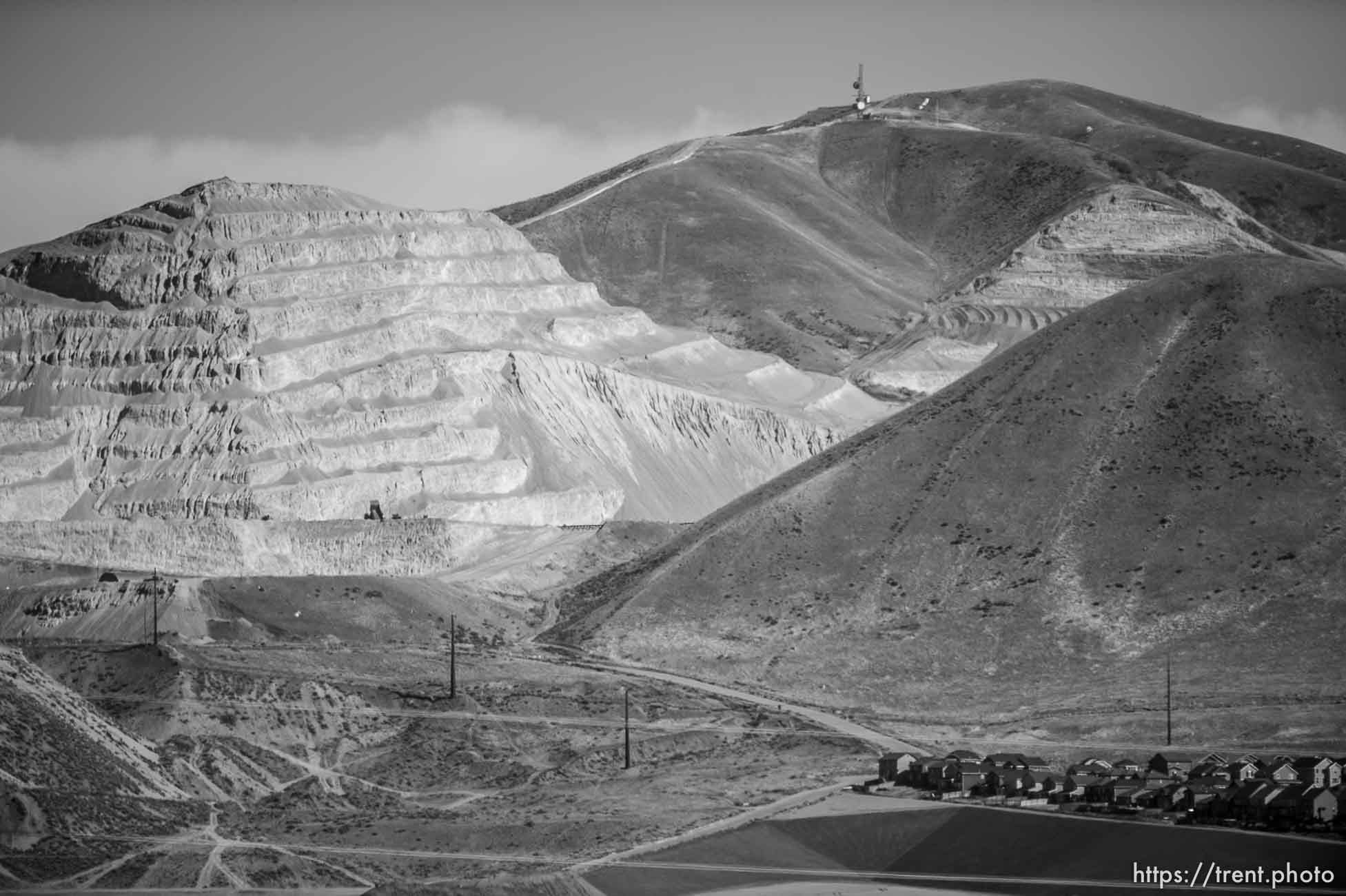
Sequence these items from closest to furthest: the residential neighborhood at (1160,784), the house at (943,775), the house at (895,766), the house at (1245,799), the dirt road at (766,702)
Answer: the residential neighborhood at (1160,784) → the house at (1245,799) → the house at (943,775) → the house at (895,766) → the dirt road at (766,702)

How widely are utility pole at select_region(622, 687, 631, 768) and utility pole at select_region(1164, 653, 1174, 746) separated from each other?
838 inches

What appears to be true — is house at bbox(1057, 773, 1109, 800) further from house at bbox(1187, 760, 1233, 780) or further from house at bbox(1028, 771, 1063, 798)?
house at bbox(1187, 760, 1233, 780)

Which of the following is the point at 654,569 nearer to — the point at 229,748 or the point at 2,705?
the point at 229,748

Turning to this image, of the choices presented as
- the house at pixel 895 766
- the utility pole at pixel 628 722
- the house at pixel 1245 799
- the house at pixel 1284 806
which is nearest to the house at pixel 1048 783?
the house at pixel 895 766

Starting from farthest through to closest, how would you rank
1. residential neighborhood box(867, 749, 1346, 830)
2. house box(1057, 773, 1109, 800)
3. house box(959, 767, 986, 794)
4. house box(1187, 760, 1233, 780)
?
house box(959, 767, 986, 794) < house box(1057, 773, 1109, 800) < house box(1187, 760, 1233, 780) < residential neighborhood box(867, 749, 1346, 830)

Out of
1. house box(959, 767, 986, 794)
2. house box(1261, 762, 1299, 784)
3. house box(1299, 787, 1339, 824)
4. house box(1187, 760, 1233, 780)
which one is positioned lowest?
house box(959, 767, 986, 794)

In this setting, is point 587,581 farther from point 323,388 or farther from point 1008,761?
point 1008,761

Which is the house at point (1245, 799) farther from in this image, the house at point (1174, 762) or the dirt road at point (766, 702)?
the dirt road at point (766, 702)

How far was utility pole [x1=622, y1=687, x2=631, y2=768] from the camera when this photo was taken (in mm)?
109250

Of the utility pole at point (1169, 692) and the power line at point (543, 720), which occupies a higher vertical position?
the utility pole at point (1169, 692)

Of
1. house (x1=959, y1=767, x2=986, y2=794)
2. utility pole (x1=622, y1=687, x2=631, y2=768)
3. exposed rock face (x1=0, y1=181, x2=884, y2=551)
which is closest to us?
house (x1=959, y1=767, x2=986, y2=794)

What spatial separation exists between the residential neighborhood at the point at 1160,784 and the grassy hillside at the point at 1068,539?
17377mm

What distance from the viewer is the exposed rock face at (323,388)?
15250 cm

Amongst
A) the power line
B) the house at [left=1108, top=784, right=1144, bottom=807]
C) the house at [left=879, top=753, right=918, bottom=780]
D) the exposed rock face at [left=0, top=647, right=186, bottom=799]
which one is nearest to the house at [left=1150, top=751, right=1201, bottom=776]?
the house at [left=1108, top=784, right=1144, bottom=807]
